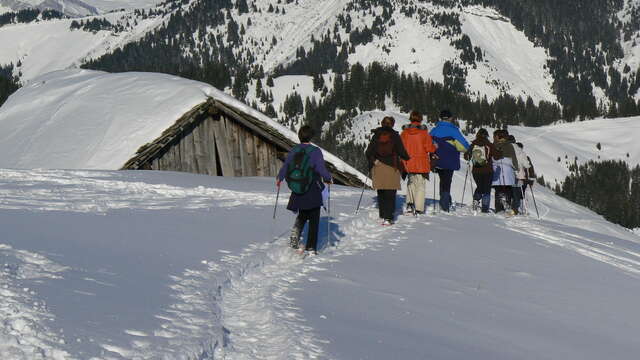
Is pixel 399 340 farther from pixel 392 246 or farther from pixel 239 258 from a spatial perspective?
pixel 392 246

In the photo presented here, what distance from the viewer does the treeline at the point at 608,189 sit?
9394 cm

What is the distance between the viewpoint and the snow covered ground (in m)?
4.52

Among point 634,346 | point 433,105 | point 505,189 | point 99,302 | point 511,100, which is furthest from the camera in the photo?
point 511,100

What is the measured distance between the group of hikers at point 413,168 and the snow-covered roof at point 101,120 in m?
6.39

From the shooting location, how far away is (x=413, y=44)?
19538 cm

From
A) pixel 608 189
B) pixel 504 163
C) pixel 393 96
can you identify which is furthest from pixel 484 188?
pixel 393 96

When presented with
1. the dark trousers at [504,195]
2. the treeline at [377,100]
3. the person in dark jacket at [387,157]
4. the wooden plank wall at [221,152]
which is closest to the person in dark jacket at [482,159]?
the dark trousers at [504,195]

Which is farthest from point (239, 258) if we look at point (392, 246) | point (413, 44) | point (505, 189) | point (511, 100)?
point (413, 44)

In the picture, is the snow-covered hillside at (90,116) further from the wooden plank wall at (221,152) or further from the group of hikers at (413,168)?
the group of hikers at (413,168)

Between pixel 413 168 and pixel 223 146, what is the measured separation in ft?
28.6

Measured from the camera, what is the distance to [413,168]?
12.1 meters

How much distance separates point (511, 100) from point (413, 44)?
56.4 metres

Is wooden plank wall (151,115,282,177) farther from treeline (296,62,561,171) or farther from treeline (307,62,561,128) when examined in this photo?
treeline (307,62,561,128)

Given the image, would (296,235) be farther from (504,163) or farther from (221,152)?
(221,152)
